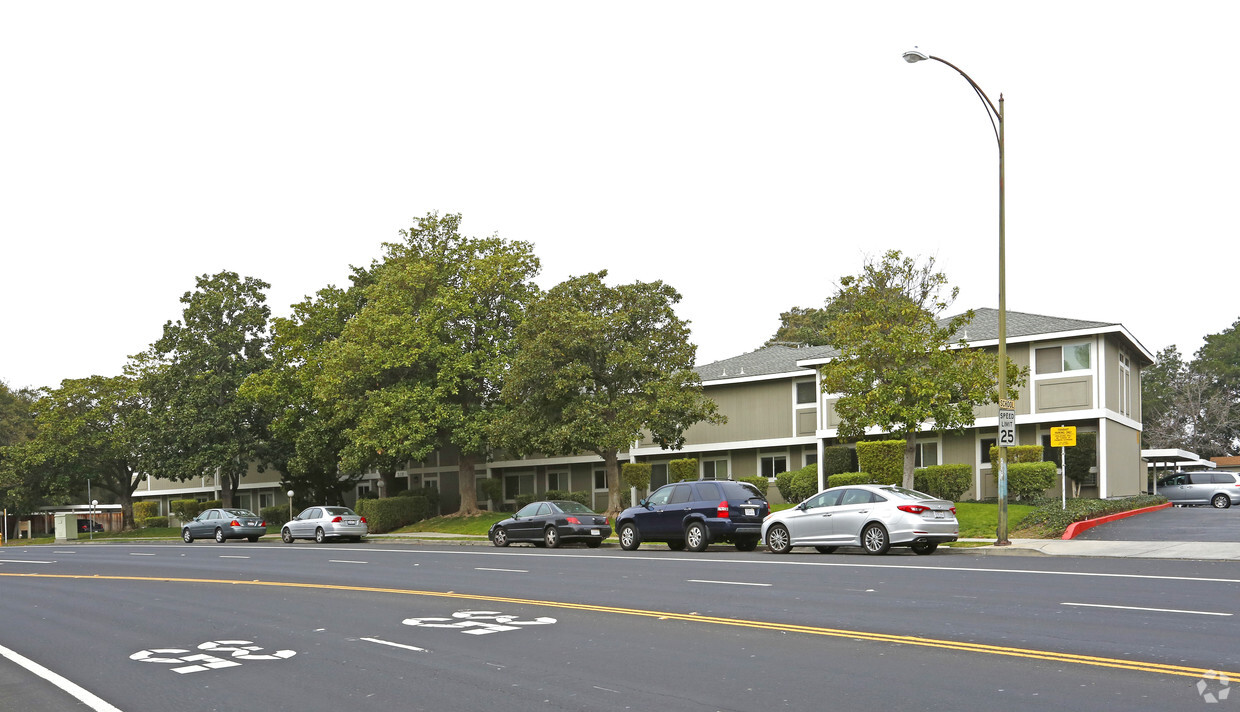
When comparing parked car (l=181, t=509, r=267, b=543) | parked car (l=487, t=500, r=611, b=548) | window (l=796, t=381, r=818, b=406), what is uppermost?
window (l=796, t=381, r=818, b=406)

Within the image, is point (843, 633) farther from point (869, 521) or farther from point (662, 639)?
point (869, 521)

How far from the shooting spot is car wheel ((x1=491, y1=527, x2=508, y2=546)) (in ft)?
105

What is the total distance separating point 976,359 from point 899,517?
35.4 feet

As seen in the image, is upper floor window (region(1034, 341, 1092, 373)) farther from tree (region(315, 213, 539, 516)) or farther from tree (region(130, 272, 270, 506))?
tree (region(130, 272, 270, 506))

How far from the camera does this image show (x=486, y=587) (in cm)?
1753

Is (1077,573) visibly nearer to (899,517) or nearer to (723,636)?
(899,517)

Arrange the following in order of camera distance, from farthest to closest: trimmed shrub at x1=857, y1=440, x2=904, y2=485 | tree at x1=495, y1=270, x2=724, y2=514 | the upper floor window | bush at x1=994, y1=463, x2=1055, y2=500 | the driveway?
tree at x1=495, y1=270, x2=724, y2=514
the upper floor window
trimmed shrub at x1=857, y1=440, x2=904, y2=485
bush at x1=994, y1=463, x2=1055, y2=500
the driveway

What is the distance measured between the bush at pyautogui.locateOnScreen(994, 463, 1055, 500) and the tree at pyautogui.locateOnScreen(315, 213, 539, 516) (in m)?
19.3

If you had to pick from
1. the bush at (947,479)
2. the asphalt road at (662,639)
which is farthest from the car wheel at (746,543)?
the bush at (947,479)

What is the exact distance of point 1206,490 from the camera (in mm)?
40438

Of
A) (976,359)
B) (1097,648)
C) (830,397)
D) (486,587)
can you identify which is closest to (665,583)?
(486,587)

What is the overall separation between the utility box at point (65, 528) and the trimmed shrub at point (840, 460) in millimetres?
47929

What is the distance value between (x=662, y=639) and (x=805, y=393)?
33463 mm

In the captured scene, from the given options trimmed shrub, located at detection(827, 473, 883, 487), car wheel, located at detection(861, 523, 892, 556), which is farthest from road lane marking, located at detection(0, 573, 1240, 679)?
trimmed shrub, located at detection(827, 473, 883, 487)
